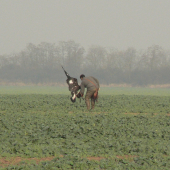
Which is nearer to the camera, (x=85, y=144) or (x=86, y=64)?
(x=85, y=144)

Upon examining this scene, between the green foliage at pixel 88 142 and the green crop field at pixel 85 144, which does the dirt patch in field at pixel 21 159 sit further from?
the green foliage at pixel 88 142

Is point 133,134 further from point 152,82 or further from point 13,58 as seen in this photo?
point 13,58

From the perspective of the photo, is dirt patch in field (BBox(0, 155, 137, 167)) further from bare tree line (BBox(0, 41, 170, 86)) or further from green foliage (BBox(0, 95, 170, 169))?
bare tree line (BBox(0, 41, 170, 86))

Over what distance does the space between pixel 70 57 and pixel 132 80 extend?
949 inches

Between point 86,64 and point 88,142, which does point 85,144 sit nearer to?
point 88,142

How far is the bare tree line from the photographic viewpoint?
105 meters

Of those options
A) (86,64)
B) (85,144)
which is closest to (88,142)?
(85,144)

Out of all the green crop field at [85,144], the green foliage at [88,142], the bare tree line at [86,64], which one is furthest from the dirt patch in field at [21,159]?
the bare tree line at [86,64]

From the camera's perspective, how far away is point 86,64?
390ft

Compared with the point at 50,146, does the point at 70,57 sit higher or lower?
higher

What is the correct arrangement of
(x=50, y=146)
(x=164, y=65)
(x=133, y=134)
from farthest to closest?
(x=164, y=65) → (x=133, y=134) → (x=50, y=146)

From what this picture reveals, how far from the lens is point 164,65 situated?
4222 inches

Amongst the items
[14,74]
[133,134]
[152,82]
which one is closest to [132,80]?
[152,82]

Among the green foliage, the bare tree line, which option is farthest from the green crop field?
the bare tree line
